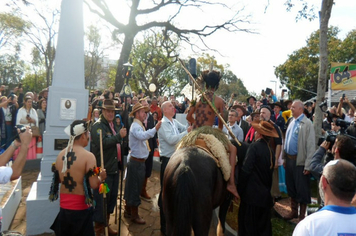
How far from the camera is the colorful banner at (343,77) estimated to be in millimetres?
9396

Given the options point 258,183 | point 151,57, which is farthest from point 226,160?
point 151,57

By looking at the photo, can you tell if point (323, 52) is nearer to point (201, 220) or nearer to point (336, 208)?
point (201, 220)

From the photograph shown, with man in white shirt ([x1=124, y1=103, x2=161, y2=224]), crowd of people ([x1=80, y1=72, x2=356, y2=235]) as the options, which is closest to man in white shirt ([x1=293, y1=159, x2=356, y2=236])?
crowd of people ([x1=80, y1=72, x2=356, y2=235])

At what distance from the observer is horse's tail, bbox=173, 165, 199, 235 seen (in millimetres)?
2703

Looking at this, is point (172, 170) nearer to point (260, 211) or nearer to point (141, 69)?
point (260, 211)

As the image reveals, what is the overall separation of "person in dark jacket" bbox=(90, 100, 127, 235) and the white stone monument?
818mm

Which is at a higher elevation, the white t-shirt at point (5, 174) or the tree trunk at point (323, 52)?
the tree trunk at point (323, 52)

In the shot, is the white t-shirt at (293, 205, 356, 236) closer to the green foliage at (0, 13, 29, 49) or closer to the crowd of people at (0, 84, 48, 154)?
the crowd of people at (0, 84, 48, 154)

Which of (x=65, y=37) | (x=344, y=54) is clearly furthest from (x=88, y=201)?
(x=344, y=54)

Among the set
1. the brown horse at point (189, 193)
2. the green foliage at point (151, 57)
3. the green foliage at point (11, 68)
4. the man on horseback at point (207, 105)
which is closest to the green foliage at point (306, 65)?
the green foliage at point (151, 57)

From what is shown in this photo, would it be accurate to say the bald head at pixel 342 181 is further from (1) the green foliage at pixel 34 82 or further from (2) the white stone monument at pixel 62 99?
(1) the green foliage at pixel 34 82

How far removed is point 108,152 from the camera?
457cm

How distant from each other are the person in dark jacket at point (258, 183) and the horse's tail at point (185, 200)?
1.41 metres

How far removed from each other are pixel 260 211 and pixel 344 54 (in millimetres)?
28337
